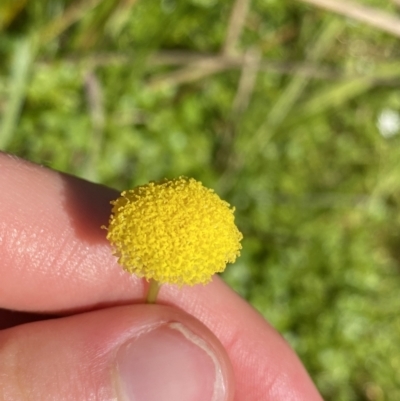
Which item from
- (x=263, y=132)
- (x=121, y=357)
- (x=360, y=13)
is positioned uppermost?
(x=360, y=13)

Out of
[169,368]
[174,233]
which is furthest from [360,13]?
[169,368]

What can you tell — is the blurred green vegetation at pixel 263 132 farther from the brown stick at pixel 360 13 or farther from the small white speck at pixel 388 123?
the brown stick at pixel 360 13

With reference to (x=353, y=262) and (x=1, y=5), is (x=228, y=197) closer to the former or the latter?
(x=353, y=262)

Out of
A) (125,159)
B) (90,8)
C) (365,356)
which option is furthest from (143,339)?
(365,356)

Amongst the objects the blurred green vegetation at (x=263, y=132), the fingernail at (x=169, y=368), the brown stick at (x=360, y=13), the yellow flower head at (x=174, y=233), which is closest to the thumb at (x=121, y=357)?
the fingernail at (x=169, y=368)

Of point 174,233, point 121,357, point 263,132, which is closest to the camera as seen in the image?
point 174,233

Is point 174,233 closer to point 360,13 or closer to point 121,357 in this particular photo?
point 121,357

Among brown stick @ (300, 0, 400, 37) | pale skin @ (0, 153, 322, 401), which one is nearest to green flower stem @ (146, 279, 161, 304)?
pale skin @ (0, 153, 322, 401)
